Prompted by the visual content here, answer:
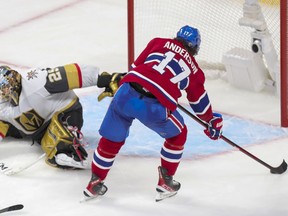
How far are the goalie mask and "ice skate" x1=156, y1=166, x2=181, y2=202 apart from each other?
0.79m

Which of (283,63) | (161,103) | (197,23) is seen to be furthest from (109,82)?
(197,23)

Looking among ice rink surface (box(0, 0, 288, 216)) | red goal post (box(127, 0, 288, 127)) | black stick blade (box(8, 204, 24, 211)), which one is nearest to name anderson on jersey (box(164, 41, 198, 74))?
ice rink surface (box(0, 0, 288, 216))

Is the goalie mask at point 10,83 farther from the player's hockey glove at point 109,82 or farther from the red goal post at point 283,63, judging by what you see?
the red goal post at point 283,63

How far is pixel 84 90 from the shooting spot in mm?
5660

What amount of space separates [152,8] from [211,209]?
5.34ft

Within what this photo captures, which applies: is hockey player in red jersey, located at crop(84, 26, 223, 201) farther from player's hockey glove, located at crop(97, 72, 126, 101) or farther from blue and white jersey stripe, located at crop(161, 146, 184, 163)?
player's hockey glove, located at crop(97, 72, 126, 101)

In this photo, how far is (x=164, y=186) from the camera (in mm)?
4492

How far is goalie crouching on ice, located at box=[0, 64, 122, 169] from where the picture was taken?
4781 mm

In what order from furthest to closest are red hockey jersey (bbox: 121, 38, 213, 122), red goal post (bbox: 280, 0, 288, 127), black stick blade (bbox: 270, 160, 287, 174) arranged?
red goal post (bbox: 280, 0, 288, 127), black stick blade (bbox: 270, 160, 287, 174), red hockey jersey (bbox: 121, 38, 213, 122)

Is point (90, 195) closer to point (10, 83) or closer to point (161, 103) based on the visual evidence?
point (161, 103)

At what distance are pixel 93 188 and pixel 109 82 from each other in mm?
545

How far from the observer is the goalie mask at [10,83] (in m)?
4.80

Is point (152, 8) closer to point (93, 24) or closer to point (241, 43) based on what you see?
point (241, 43)

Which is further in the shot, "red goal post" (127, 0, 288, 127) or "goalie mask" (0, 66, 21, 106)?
"red goal post" (127, 0, 288, 127)
